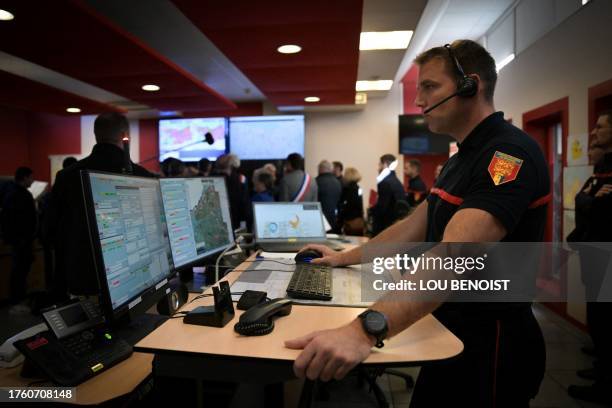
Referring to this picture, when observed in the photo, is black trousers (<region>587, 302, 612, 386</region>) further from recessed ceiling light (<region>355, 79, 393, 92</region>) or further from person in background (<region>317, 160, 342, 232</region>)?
recessed ceiling light (<region>355, 79, 393, 92</region>)

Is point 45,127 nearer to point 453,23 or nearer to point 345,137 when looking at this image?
point 345,137

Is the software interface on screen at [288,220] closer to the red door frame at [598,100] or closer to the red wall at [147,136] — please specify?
the red door frame at [598,100]

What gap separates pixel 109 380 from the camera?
2.95 ft

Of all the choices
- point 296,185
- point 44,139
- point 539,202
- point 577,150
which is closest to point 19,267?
point 296,185

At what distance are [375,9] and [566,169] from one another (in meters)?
2.24

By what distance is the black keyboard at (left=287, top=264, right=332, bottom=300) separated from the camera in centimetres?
122

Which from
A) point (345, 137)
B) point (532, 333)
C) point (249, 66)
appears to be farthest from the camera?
point (345, 137)

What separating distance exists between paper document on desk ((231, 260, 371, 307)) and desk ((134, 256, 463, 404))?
24 centimetres

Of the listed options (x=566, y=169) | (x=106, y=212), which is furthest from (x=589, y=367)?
(x=106, y=212)

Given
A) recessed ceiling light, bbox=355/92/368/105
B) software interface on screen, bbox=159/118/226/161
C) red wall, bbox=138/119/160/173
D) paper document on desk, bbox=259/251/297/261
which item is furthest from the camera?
red wall, bbox=138/119/160/173

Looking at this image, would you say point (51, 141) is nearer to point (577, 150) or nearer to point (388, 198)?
point (388, 198)

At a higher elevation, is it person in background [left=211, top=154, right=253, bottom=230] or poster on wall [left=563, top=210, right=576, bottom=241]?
person in background [left=211, top=154, right=253, bottom=230]

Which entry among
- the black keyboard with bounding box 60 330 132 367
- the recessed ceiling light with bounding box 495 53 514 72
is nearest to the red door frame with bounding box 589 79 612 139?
the recessed ceiling light with bounding box 495 53 514 72

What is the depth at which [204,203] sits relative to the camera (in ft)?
5.54
